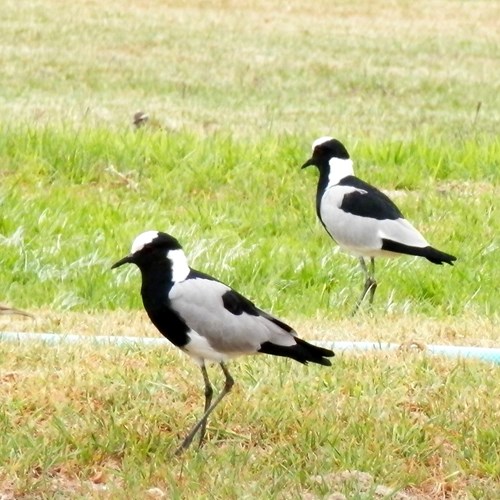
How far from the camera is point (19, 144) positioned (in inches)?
386

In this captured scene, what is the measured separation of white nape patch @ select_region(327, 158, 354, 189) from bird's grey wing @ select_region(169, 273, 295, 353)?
3.01m

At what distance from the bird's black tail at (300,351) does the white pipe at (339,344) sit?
111 centimetres

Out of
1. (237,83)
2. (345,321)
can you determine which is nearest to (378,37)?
(237,83)

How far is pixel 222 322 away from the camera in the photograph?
4.56 metres

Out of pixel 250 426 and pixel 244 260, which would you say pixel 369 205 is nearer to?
pixel 244 260

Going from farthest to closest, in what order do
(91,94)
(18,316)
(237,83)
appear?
(237,83)
(91,94)
(18,316)

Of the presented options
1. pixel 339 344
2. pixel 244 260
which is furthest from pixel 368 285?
pixel 339 344

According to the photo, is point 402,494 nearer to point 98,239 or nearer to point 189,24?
point 98,239

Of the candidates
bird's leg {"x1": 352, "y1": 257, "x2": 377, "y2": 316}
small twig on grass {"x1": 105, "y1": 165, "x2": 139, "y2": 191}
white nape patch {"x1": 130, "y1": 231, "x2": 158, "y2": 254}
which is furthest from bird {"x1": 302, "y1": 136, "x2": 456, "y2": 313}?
white nape patch {"x1": 130, "y1": 231, "x2": 158, "y2": 254}

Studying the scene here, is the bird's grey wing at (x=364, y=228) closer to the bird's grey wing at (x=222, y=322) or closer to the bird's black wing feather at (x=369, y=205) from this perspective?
the bird's black wing feather at (x=369, y=205)

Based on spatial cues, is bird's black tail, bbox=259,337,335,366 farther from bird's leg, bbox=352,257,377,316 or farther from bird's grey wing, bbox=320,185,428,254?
bird's grey wing, bbox=320,185,428,254

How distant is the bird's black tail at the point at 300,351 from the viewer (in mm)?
4523

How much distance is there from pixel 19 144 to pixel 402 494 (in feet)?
20.2

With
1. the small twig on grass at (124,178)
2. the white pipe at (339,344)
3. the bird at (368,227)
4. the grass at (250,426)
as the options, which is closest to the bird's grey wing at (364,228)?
the bird at (368,227)
